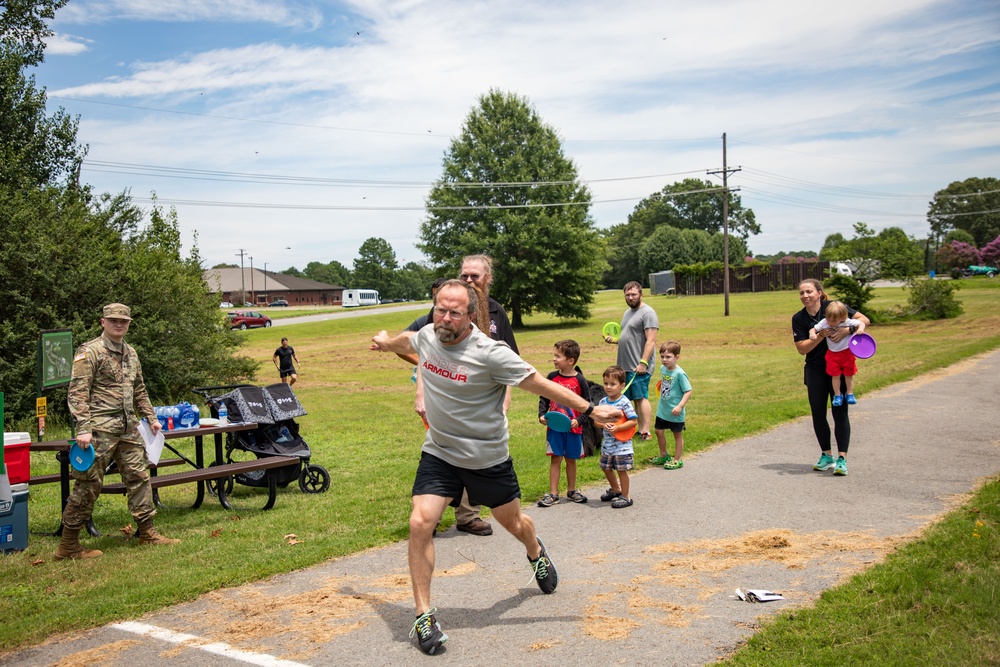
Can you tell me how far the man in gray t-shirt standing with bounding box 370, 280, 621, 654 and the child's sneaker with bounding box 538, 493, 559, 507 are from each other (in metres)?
2.75

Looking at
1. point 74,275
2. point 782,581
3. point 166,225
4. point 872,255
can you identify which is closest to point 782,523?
point 782,581

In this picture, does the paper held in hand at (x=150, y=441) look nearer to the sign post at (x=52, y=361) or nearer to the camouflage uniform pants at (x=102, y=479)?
the camouflage uniform pants at (x=102, y=479)

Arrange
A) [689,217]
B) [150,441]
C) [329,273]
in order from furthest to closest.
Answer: [329,273] < [689,217] < [150,441]

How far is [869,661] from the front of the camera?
4.15 metres

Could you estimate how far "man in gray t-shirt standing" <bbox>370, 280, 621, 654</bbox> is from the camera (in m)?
4.84

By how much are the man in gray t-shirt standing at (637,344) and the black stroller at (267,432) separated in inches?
160

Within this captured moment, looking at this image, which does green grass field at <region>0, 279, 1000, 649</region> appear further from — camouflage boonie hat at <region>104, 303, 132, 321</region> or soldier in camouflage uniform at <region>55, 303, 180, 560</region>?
camouflage boonie hat at <region>104, 303, 132, 321</region>

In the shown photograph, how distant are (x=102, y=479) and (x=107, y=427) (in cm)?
49

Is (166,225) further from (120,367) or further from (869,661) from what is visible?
(869,661)

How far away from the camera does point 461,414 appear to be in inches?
197

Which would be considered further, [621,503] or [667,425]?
[667,425]

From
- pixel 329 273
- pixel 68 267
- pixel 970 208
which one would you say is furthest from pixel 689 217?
pixel 68 267

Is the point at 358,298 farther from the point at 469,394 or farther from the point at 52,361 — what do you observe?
the point at 469,394

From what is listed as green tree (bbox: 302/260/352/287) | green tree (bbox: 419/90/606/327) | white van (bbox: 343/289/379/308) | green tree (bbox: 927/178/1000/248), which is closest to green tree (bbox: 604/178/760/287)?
green tree (bbox: 927/178/1000/248)
